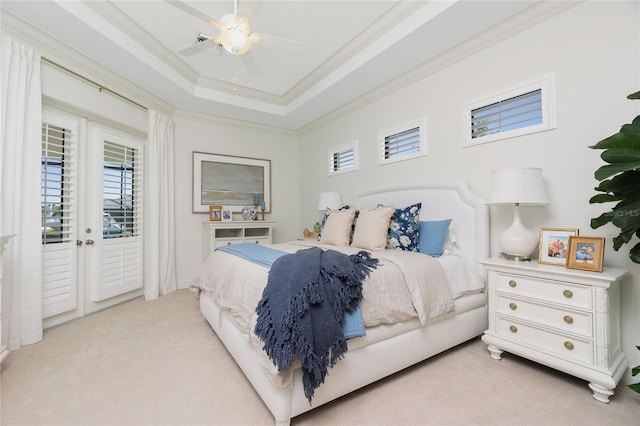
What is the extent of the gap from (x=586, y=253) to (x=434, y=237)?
100cm

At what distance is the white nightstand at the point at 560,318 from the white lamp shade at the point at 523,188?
457mm

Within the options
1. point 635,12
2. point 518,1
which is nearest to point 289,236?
point 518,1

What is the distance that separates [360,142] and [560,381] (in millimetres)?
3162

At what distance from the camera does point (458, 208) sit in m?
2.66

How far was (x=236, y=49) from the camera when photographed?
2229 millimetres

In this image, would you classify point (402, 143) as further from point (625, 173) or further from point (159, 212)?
point (159, 212)

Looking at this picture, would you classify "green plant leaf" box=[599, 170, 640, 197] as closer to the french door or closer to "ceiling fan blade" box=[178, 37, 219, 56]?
"ceiling fan blade" box=[178, 37, 219, 56]

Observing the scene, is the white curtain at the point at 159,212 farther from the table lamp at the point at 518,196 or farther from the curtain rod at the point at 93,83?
the table lamp at the point at 518,196

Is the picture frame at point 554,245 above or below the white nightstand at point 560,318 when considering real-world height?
above

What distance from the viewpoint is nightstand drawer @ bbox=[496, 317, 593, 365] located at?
1654 mm

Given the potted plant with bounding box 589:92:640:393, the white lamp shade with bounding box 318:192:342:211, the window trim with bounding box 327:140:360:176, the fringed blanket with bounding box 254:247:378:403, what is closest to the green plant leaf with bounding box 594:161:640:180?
the potted plant with bounding box 589:92:640:393

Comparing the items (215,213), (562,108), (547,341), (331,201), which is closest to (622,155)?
(562,108)

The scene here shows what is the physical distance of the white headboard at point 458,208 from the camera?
8.09 ft

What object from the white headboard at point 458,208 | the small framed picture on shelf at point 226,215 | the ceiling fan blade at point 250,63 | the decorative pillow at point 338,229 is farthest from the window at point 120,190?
the white headboard at point 458,208
